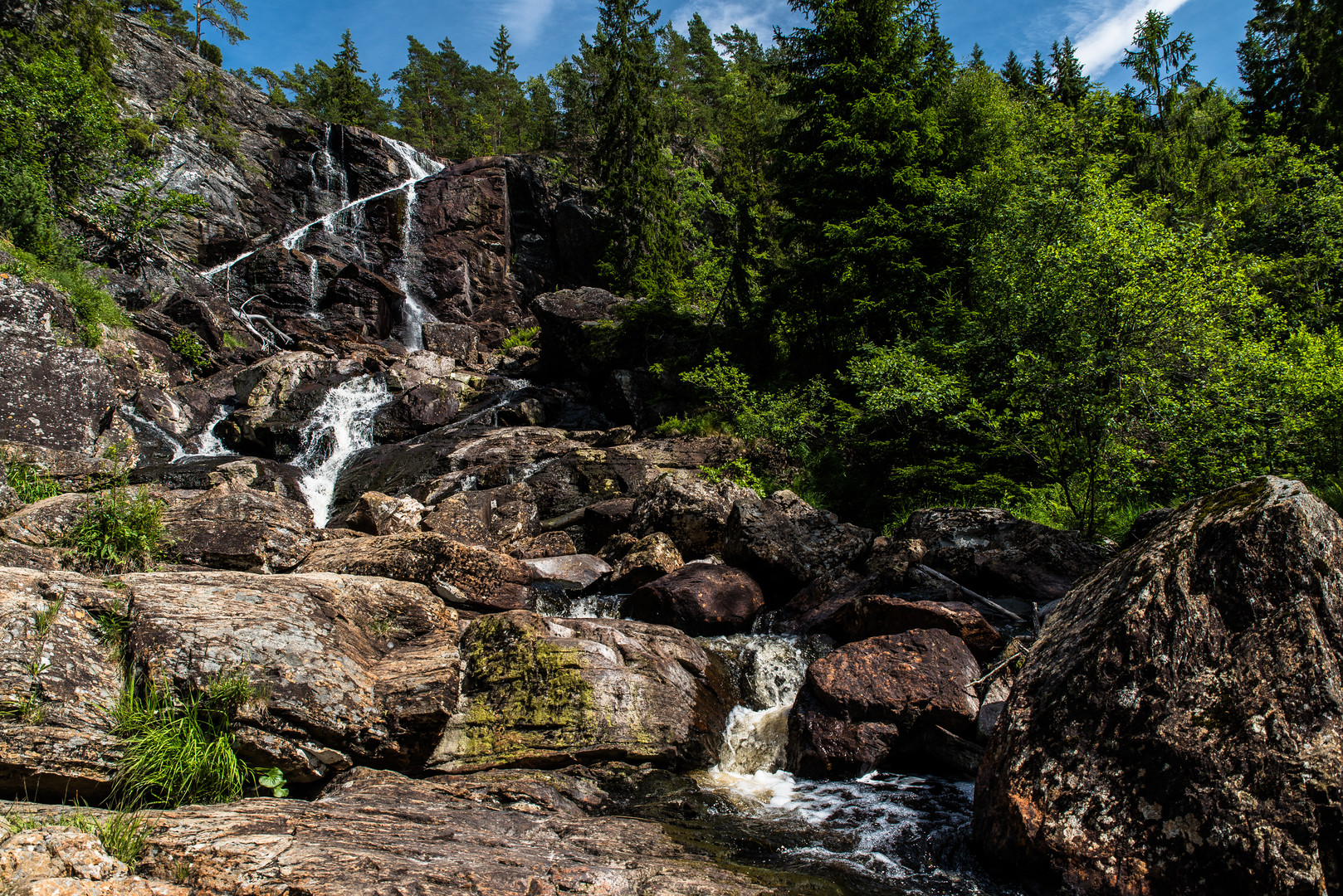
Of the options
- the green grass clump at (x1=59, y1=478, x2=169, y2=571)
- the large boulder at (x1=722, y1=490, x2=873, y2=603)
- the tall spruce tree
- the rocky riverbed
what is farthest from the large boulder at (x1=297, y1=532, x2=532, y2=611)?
the tall spruce tree

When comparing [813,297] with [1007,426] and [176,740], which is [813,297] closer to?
[1007,426]

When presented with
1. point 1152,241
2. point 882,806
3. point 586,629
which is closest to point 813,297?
point 1152,241

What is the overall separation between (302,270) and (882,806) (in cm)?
3351

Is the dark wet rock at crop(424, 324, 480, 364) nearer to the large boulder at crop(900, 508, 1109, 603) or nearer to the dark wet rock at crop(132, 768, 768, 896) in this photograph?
the large boulder at crop(900, 508, 1109, 603)

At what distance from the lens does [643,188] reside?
3194 centimetres

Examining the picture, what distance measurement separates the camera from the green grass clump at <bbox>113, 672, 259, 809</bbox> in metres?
4.06

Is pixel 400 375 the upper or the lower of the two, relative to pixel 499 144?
lower

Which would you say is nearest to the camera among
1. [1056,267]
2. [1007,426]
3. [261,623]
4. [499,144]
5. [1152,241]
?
[261,623]

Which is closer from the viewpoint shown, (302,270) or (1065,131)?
(1065,131)

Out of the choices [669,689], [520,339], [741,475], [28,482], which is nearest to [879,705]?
[669,689]

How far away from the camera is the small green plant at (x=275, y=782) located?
453 centimetres

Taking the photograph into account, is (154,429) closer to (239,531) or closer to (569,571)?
(239,531)

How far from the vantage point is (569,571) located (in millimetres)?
11914

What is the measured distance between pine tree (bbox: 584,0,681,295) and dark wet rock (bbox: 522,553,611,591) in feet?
69.7
